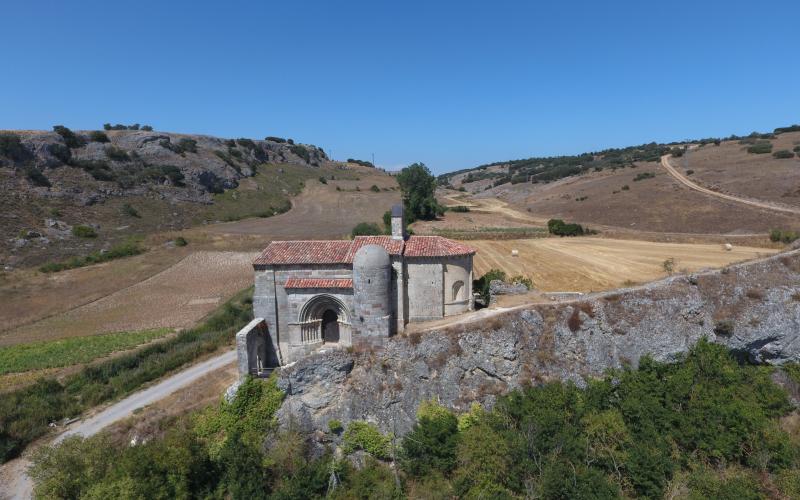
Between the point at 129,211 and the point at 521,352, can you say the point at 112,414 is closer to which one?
the point at 521,352

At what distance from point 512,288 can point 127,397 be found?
2637 cm

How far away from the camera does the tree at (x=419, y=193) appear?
5894 centimetres

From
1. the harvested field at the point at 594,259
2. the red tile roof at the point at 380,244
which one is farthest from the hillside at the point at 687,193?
the red tile roof at the point at 380,244

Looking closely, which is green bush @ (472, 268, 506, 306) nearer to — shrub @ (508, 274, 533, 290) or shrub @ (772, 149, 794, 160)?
shrub @ (508, 274, 533, 290)

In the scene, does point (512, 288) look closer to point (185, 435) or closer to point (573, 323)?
point (573, 323)

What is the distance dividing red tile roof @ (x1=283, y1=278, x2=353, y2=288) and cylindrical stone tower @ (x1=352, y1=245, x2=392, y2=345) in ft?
3.31

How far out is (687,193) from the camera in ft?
197

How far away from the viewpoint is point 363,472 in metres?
20.6

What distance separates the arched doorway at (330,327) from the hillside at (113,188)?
42.8 meters

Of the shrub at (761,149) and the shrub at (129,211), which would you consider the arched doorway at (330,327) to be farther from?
the shrub at (761,149)

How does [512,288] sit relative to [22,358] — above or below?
above

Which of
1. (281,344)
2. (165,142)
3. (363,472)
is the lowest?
(363,472)

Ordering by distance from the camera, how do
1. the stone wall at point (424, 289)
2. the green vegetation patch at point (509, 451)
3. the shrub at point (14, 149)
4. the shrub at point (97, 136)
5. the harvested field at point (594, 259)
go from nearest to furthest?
1. the green vegetation patch at point (509, 451)
2. the stone wall at point (424, 289)
3. the harvested field at point (594, 259)
4. the shrub at point (14, 149)
5. the shrub at point (97, 136)

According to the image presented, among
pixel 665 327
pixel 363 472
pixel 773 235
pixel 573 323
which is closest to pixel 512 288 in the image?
pixel 573 323
